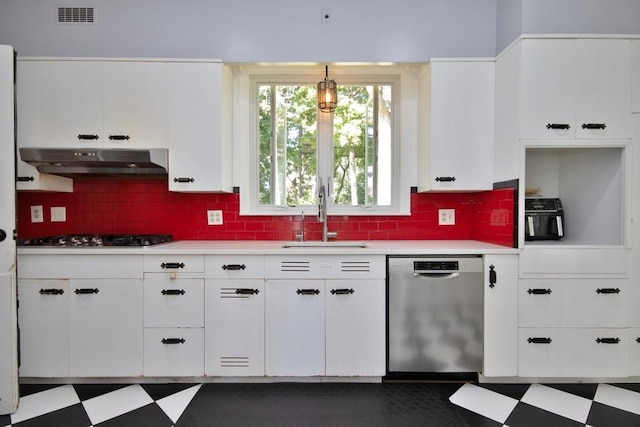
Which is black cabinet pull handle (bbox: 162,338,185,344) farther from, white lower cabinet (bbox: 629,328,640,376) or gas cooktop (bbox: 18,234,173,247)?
white lower cabinet (bbox: 629,328,640,376)

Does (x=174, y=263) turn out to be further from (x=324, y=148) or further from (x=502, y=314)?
(x=502, y=314)

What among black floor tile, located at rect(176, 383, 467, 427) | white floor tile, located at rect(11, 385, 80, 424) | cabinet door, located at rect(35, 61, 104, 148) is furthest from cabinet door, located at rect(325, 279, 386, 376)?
cabinet door, located at rect(35, 61, 104, 148)

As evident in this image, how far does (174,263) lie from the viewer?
2213 mm

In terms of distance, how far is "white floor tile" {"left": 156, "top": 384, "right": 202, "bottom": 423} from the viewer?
1938 mm

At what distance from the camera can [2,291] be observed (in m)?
1.89

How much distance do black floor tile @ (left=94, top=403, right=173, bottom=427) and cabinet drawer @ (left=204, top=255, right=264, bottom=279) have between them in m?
0.81

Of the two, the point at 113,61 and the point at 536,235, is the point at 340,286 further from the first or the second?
the point at 113,61

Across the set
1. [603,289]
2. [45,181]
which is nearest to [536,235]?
[603,289]

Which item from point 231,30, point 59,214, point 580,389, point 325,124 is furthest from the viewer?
point 325,124

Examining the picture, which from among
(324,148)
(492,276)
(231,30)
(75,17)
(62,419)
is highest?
(75,17)

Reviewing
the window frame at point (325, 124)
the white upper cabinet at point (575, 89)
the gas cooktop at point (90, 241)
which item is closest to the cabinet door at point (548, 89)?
the white upper cabinet at point (575, 89)

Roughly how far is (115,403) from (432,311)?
6.67ft

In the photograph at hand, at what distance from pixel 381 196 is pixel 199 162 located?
4.91ft

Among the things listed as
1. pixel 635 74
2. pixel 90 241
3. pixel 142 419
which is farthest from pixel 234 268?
pixel 635 74
